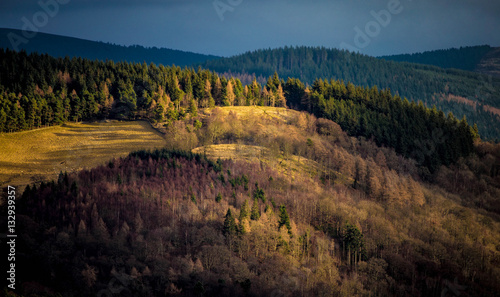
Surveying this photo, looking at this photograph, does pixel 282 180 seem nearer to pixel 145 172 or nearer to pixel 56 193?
pixel 145 172

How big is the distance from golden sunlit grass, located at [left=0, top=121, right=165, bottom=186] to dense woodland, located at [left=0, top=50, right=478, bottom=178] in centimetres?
536

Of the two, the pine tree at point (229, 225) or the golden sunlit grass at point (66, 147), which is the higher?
the golden sunlit grass at point (66, 147)

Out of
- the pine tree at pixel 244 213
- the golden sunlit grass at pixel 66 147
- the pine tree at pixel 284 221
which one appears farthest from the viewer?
the golden sunlit grass at pixel 66 147

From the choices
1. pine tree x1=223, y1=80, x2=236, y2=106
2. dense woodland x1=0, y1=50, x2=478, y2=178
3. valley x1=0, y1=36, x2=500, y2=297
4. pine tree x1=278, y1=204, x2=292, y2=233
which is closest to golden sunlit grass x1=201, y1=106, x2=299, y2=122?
valley x1=0, y1=36, x2=500, y2=297

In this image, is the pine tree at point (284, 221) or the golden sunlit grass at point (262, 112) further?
the golden sunlit grass at point (262, 112)

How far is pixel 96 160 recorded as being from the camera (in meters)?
97.7

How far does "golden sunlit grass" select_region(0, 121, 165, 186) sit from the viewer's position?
3371 inches

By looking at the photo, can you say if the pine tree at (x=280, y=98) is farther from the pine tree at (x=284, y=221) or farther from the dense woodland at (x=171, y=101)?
the pine tree at (x=284, y=221)

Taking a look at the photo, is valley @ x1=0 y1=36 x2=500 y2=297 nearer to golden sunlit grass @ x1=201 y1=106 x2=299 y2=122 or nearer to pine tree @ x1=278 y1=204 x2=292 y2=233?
golden sunlit grass @ x1=201 y1=106 x2=299 y2=122

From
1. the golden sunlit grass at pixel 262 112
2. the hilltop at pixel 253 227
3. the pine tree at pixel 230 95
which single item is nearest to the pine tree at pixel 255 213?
the hilltop at pixel 253 227

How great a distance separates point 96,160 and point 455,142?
419 feet

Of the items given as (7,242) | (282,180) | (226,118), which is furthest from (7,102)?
(282,180)

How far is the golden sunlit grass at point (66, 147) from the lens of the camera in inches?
3371

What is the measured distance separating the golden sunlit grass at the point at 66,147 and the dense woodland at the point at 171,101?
5362 mm
